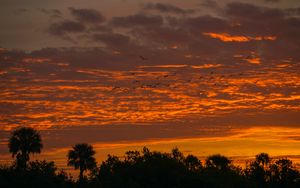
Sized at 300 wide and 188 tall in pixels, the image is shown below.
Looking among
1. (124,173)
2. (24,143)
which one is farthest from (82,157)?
(124,173)

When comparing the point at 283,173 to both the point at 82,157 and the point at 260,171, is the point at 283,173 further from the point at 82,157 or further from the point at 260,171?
the point at 82,157

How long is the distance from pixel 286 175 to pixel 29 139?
57.5 m

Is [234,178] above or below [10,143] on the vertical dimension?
below

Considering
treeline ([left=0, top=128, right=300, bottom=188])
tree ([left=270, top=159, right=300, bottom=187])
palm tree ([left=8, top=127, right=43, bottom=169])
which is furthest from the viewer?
tree ([left=270, top=159, right=300, bottom=187])

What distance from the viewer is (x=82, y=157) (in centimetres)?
8712

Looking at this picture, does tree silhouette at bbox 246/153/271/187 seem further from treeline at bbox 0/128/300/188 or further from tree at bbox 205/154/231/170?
treeline at bbox 0/128/300/188

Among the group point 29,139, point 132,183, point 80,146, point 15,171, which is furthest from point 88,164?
point 132,183

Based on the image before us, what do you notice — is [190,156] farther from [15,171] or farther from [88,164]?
[15,171]

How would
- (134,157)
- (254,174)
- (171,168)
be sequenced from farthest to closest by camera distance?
(254,174), (134,157), (171,168)

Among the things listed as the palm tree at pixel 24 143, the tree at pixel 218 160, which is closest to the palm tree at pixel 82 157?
the palm tree at pixel 24 143

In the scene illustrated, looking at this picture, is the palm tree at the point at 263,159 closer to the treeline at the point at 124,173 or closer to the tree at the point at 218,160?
the tree at the point at 218,160

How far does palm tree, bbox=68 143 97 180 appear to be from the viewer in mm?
86994

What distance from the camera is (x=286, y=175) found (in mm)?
112625

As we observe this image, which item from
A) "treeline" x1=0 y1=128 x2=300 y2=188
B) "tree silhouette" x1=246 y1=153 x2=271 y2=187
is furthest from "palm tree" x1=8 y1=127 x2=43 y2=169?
"tree silhouette" x1=246 y1=153 x2=271 y2=187
